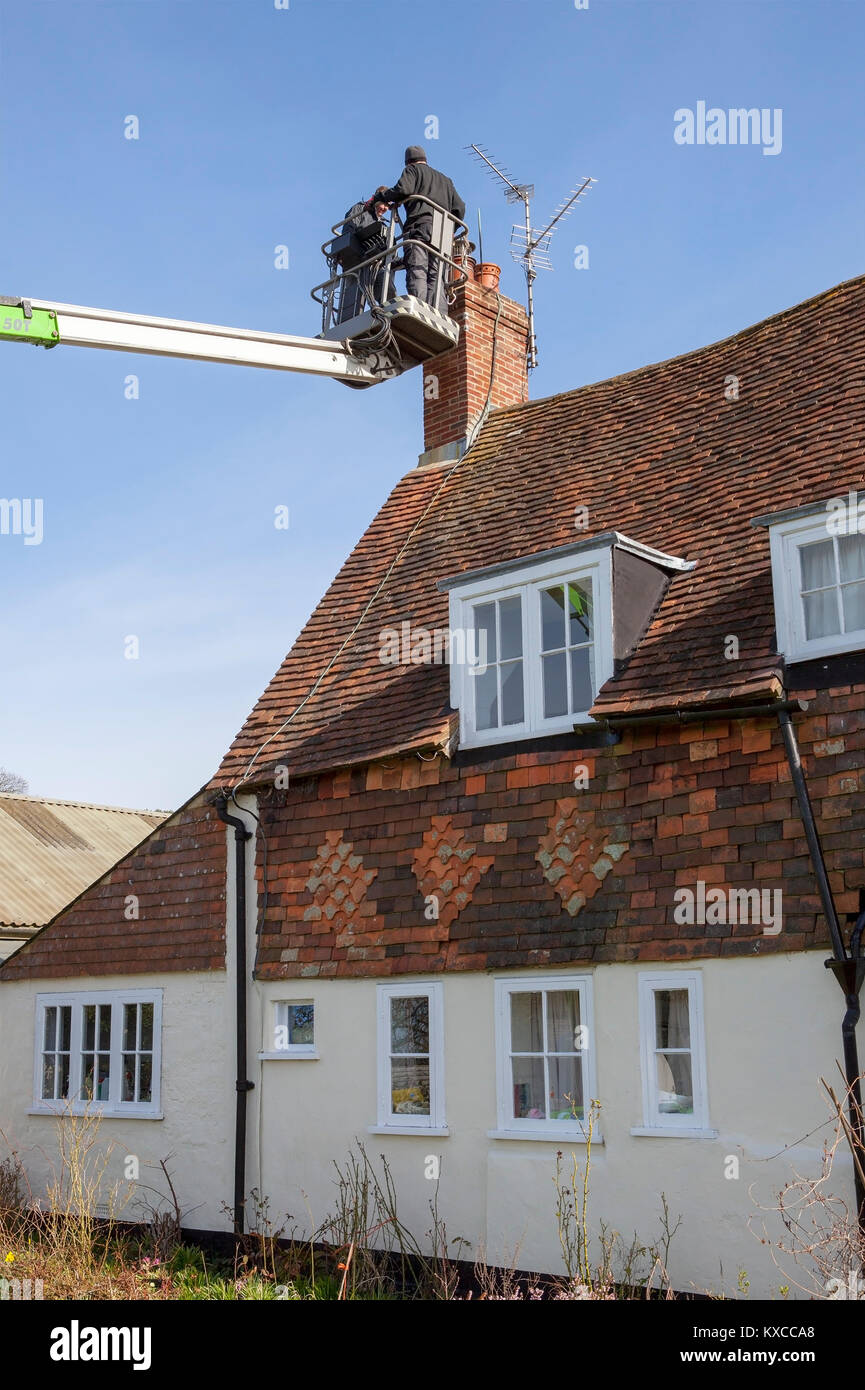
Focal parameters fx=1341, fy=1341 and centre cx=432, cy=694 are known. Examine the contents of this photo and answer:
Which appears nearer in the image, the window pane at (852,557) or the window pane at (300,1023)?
the window pane at (852,557)

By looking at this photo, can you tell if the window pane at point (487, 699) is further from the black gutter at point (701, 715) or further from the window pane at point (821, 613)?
the window pane at point (821, 613)

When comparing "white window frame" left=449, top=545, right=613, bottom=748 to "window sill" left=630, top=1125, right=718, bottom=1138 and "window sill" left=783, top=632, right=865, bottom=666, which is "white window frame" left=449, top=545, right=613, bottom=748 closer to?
"window sill" left=783, top=632, right=865, bottom=666

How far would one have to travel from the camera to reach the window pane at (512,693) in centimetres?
1138

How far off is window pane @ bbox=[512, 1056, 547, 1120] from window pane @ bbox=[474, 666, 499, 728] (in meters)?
2.81

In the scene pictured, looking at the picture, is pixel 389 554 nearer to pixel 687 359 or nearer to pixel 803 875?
pixel 687 359

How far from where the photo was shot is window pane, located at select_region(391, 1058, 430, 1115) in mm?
11352

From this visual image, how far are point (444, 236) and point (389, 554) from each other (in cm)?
430

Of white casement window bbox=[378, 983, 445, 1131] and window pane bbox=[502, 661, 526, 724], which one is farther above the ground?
window pane bbox=[502, 661, 526, 724]

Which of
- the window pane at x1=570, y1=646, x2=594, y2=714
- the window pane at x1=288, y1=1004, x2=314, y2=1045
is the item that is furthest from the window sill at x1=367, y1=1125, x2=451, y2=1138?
the window pane at x1=570, y1=646, x2=594, y2=714

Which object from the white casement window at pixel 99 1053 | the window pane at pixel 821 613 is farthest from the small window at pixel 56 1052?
the window pane at pixel 821 613

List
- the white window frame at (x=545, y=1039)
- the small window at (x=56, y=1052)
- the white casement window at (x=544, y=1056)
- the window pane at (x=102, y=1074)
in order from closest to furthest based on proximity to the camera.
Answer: the white window frame at (x=545, y=1039)
the white casement window at (x=544, y=1056)
the window pane at (x=102, y=1074)
the small window at (x=56, y=1052)

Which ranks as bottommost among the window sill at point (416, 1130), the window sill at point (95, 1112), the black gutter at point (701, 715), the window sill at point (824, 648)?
the window sill at point (95, 1112)

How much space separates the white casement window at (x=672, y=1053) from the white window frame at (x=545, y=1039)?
0.48 metres
